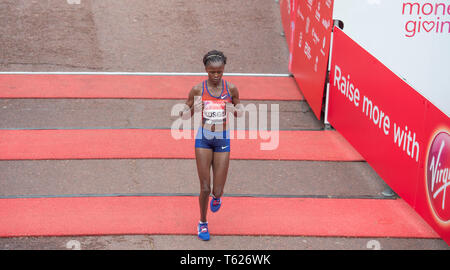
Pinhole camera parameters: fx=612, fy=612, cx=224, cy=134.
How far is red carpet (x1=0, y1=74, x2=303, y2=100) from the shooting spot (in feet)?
39.2

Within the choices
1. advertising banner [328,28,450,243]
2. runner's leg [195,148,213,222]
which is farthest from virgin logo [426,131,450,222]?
runner's leg [195,148,213,222]

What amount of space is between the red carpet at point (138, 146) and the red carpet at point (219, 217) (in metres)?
1.47

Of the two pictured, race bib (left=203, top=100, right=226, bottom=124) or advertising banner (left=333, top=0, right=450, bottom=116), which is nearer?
race bib (left=203, top=100, right=226, bottom=124)

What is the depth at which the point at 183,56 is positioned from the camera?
14359 mm

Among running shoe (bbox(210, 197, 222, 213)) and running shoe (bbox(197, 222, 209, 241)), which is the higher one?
running shoe (bbox(210, 197, 222, 213))

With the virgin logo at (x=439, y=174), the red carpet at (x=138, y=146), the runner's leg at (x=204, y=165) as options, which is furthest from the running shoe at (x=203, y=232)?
the virgin logo at (x=439, y=174)

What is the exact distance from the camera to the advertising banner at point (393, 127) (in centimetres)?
715

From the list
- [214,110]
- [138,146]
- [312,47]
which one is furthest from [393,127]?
[138,146]

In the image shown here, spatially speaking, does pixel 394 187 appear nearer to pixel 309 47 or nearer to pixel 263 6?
pixel 309 47

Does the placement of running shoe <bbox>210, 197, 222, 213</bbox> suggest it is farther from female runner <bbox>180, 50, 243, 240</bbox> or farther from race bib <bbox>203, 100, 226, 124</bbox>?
race bib <bbox>203, 100, 226, 124</bbox>

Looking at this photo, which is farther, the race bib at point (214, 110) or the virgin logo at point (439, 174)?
the virgin logo at point (439, 174)

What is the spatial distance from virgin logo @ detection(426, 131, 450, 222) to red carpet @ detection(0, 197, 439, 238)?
453 millimetres

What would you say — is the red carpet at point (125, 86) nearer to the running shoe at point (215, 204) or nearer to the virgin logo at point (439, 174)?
the running shoe at point (215, 204)

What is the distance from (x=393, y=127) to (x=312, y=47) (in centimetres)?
351
